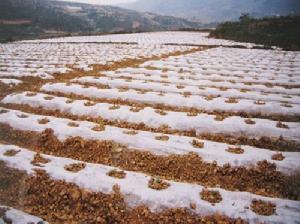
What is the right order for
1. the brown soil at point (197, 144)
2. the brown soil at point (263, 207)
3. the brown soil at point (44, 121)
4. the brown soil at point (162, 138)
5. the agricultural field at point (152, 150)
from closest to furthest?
the brown soil at point (263, 207) → the agricultural field at point (152, 150) → the brown soil at point (197, 144) → the brown soil at point (162, 138) → the brown soil at point (44, 121)

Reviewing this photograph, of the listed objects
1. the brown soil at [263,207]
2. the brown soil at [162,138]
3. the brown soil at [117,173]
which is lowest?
the brown soil at [117,173]

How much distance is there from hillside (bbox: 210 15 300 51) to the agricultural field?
989 cm

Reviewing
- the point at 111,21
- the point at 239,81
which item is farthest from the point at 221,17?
the point at 239,81

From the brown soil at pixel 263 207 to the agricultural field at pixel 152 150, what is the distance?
0.01 metres

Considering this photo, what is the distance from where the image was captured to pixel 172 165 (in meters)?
4.02

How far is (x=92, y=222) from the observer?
3.19 metres

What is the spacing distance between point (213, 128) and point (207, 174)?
1.18 meters

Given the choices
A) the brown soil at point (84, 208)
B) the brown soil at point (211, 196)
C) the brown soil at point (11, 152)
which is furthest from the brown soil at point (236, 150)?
the brown soil at point (11, 152)

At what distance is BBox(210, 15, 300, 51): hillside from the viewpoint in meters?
Answer: 16.4

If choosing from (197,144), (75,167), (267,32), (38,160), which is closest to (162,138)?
(197,144)

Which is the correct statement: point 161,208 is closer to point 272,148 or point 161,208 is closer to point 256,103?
point 272,148

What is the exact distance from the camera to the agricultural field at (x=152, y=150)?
3.26 metres

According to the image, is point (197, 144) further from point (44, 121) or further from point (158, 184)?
point (44, 121)

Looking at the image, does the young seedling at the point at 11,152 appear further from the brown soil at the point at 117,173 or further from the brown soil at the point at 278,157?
the brown soil at the point at 278,157
